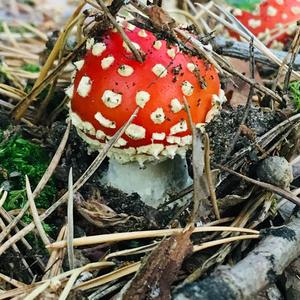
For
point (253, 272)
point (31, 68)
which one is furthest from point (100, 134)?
point (31, 68)

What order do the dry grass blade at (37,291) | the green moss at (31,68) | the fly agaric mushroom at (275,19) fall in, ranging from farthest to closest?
the fly agaric mushroom at (275,19) < the green moss at (31,68) < the dry grass blade at (37,291)

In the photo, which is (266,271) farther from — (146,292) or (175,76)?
(175,76)

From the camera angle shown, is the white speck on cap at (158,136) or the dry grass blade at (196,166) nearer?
the dry grass blade at (196,166)

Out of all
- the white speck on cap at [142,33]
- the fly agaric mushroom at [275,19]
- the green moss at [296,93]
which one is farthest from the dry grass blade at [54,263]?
the fly agaric mushroom at [275,19]

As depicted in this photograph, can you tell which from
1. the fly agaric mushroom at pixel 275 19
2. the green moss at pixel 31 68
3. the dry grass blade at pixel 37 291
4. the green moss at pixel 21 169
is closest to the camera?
the dry grass blade at pixel 37 291

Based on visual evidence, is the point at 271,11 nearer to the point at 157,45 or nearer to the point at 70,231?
the point at 157,45

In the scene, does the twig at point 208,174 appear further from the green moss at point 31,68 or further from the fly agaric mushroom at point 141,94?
the green moss at point 31,68

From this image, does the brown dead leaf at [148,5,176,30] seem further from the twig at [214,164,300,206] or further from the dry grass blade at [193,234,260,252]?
the dry grass blade at [193,234,260,252]
